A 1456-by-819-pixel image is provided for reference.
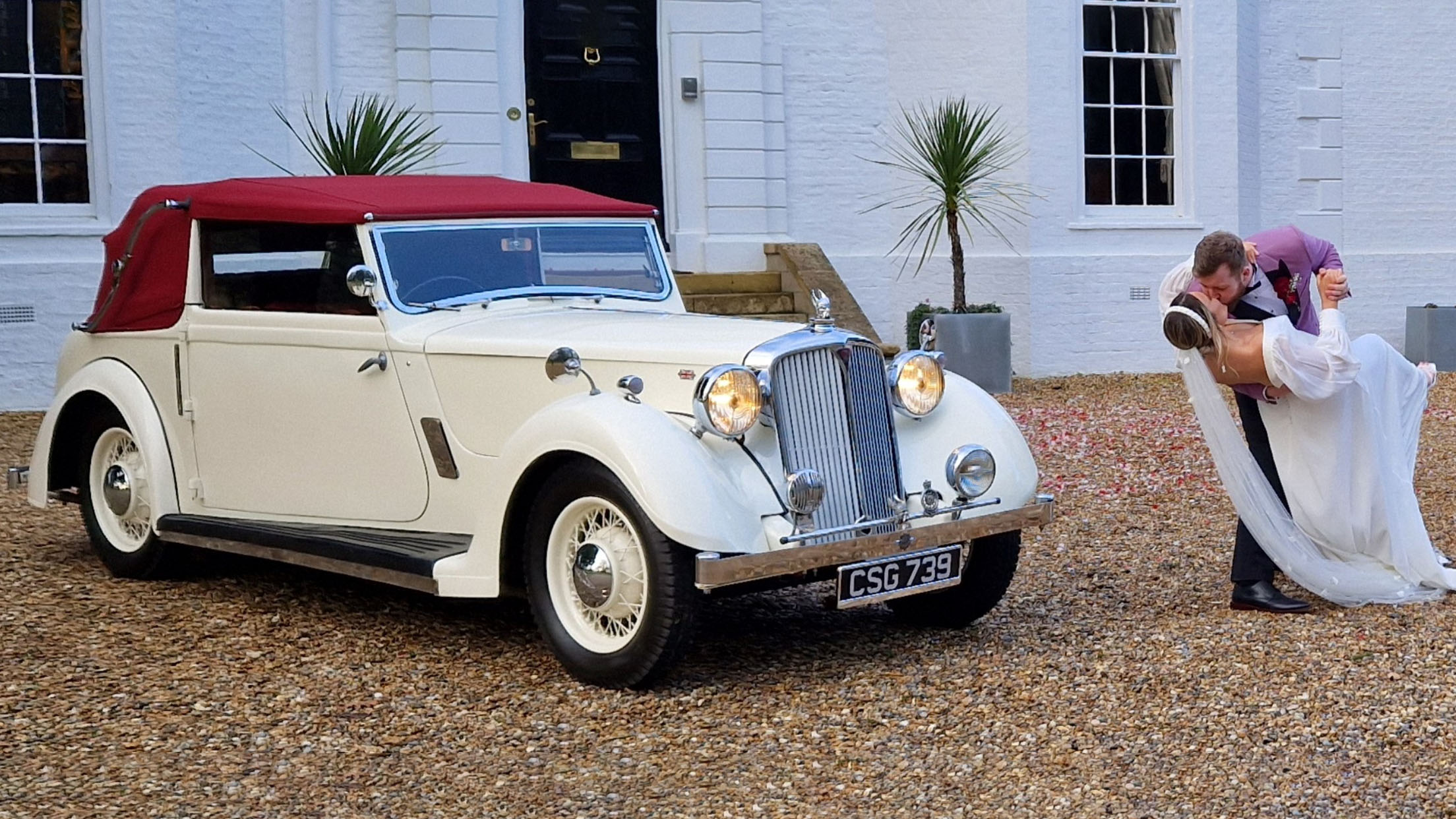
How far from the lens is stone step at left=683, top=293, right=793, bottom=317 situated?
11.7 meters

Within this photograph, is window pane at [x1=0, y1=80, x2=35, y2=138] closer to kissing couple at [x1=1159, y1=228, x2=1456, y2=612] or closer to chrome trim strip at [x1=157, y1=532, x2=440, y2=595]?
chrome trim strip at [x1=157, y1=532, x2=440, y2=595]

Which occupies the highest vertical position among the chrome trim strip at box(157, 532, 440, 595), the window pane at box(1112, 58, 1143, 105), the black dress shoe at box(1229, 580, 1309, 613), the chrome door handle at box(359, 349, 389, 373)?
the window pane at box(1112, 58, 1143, 105)

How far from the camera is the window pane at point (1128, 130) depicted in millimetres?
13375

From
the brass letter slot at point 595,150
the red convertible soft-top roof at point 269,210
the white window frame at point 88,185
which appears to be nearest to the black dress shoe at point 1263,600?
the red convertible soft-top roof at point 269,210

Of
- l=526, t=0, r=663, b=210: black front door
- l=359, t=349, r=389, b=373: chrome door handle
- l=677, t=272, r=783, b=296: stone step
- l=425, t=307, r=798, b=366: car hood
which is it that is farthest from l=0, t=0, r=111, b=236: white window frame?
l=425, t=307, r=798, b=366: car hood

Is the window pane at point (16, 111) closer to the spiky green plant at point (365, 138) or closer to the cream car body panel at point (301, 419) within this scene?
the spiky green plant at point (365, 138)

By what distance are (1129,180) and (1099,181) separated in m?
0.28

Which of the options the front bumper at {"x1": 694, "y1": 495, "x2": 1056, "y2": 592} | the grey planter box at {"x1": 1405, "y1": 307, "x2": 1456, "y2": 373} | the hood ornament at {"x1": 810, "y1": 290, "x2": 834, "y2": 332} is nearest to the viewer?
the front bumper at {"x1": 694, "y1": 495, "x2": 1056, "y2": 592}

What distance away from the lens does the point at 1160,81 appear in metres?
13.4

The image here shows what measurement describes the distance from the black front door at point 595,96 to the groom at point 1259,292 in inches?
304

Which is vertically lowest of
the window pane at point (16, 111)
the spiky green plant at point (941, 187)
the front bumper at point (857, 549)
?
the front bumper at point (857, 549)

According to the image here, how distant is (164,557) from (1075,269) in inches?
354

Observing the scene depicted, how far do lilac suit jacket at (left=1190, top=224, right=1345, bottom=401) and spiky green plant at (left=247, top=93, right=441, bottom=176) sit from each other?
5889mm

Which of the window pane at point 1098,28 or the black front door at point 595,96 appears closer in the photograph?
the black front door at point 595,96
